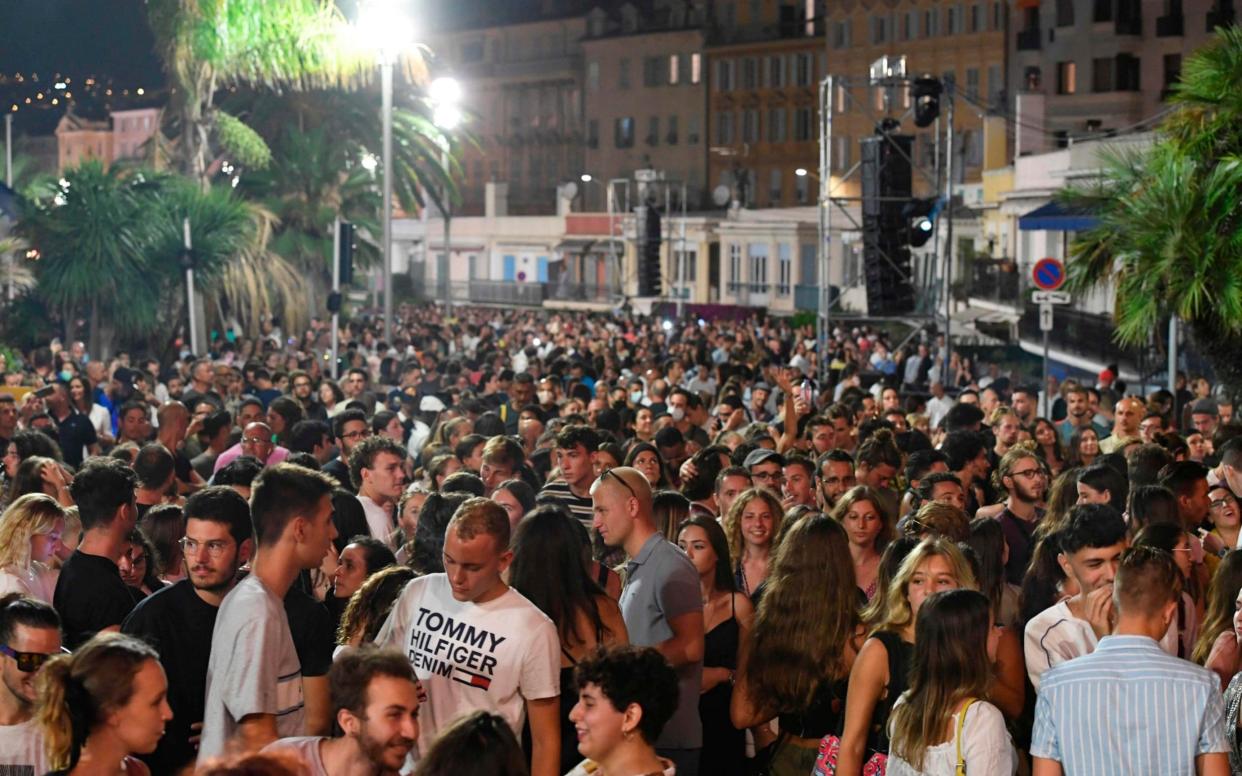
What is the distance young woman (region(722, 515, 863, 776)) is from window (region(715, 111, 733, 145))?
262ft

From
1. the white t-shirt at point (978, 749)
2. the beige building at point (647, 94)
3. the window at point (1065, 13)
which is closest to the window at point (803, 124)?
the beige building at point (647, 94)

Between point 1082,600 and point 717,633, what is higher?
point 1082,600

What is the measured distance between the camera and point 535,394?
56.2 ft

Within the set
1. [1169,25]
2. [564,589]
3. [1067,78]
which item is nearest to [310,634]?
[564,589]

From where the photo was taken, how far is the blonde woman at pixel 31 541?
281 inches

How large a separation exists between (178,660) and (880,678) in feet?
7.16

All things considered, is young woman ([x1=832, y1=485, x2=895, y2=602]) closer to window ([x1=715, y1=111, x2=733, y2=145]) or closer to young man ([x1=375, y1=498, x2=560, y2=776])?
young man ([x1=375, y1=498, x2=560, y2=776])

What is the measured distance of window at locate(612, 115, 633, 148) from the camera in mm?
91188

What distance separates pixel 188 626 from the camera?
580 cm

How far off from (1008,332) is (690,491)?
108ft

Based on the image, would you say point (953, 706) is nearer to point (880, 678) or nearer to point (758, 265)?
point (880, 678)

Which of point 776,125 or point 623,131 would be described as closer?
point 776,125

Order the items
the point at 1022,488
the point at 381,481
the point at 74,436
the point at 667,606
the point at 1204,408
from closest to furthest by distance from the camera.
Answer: the point at 667,606 → the point at 381,481 → the point at 1022,488 → the point at 74,436 → the point at 1204,408

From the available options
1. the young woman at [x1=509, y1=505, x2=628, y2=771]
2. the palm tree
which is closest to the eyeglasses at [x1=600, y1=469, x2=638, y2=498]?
the young woman at [x1=509, y1=505, x2=628, y2=771]
